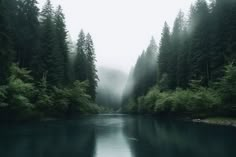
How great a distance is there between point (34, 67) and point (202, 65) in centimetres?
2624

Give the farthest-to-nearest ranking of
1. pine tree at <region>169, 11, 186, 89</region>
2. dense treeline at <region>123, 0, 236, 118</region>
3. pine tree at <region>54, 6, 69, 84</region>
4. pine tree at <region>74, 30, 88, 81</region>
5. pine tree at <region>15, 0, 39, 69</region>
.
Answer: pine tree at <region>74, 30, 88, 81</region> → pine tree at <region>169, 11, 186, 89</region> → pine tree at <region>54, 6, 69, 84</region> → pine tree at <region>15, 0, 39, 69</region> → dense treeline at <region>123, 0, 236, 118</region>

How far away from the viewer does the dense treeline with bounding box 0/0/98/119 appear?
28.2m

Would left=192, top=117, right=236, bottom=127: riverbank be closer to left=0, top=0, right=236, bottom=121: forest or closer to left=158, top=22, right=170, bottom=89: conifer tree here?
left=0, top=0, right=236, bottom=121: forest

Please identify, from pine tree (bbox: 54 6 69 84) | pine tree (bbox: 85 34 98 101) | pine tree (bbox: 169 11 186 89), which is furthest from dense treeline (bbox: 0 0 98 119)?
pine tree (bbox: 169 11 186 89)

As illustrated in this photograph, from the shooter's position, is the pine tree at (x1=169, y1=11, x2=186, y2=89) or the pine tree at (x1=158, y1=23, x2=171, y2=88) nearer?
the pine tree at (x1=169, y1=11, x2=186, y2=89)

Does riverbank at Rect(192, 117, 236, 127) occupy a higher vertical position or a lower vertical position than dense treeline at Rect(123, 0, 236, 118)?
lower

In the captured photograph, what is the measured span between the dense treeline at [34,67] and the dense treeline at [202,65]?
650 inches

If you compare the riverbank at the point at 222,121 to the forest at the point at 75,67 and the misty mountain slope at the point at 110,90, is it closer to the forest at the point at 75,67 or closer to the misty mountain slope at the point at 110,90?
the forest at the point at 75,67

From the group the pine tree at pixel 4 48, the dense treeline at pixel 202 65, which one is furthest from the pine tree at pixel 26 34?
the dense treeline at pixel 202 65

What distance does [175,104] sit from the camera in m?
40.5

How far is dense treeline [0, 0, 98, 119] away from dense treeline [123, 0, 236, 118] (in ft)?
54.2

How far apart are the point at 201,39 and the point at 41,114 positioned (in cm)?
2791

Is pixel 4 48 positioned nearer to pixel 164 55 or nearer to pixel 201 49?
pixel 201 49

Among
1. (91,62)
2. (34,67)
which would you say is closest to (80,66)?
(91,62)
